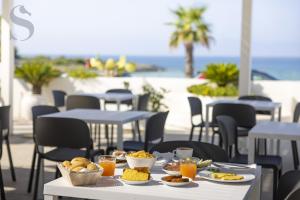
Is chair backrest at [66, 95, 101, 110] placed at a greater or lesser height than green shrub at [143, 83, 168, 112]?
greater

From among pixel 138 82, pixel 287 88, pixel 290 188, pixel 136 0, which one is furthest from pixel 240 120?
pixel 136 0

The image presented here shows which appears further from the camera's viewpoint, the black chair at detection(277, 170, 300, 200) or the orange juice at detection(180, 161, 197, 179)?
the black chair at detection(277, 170, 300, 200)

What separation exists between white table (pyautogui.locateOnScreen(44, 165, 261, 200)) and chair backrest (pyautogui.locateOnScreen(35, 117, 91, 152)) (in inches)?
66.9

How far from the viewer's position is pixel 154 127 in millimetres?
4449

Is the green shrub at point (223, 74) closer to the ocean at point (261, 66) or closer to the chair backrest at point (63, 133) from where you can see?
the chair backrest at point (63, 133)

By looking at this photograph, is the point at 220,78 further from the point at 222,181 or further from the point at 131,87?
the point at 222,181

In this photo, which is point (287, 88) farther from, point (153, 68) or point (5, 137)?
point (153, 68)

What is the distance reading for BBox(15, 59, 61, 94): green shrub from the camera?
32.9 feet

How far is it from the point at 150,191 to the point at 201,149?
0.84 metres

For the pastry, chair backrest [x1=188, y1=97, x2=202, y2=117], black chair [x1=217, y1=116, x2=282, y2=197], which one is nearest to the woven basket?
the pastry

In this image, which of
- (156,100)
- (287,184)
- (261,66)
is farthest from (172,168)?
(261,66)

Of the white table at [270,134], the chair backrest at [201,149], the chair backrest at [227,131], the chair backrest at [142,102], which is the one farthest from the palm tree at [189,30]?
the chair backrest at [201,149]
